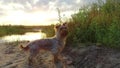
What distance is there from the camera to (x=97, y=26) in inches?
417

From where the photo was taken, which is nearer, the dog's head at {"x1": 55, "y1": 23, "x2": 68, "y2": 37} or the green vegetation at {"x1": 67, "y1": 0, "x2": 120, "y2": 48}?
the dog's head at {"x1": 55, "y1": 23, "x2": 68, "y2": 37}

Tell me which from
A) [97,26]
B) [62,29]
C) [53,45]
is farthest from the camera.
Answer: [97,26]

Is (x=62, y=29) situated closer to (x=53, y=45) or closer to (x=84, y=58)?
(x=53, y=45)

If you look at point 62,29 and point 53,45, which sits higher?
point 62,29

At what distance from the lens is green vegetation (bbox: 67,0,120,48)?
33.4 ft

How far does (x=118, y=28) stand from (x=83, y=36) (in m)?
0.95

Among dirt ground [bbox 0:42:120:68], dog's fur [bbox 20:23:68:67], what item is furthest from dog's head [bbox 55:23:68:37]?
dirt ground [bbox 0:42:120:68]

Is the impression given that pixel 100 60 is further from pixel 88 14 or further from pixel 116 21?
pixel 88 14

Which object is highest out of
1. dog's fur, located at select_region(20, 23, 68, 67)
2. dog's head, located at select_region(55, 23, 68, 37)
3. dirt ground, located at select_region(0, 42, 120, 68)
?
dog's head, located at select_region(55, 23, 68, 37)

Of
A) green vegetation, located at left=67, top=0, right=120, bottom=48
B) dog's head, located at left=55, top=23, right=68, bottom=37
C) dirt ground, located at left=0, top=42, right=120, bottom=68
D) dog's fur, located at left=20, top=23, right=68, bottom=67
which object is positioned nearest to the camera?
dog's head, located at left=55, top=23, right=68, bottom=37

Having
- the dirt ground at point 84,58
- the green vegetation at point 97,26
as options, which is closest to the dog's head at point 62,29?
the dirt ground at point 84,58

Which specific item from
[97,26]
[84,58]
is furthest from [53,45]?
[97,26]

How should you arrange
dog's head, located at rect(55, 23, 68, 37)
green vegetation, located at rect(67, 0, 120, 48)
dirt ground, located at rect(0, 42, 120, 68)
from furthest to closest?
green vegetation, located at rect(67, 0, 120, 48)
dirt ground, located at rect(0, 42, 120, 68)
dog's head, located at rect(55, 23, 68, 37)

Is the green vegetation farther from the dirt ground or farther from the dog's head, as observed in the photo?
the dog's head
